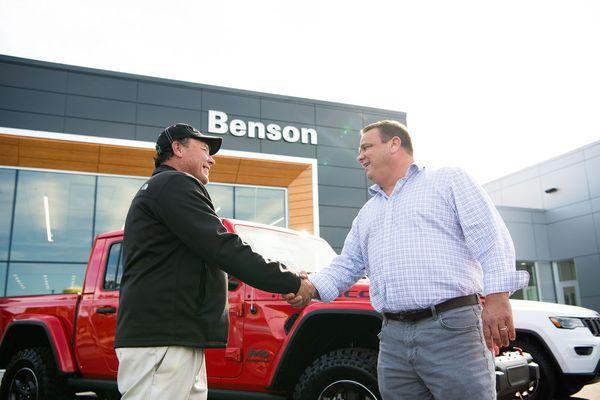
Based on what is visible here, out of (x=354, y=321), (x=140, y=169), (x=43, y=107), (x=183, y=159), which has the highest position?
(x=43, y=107)

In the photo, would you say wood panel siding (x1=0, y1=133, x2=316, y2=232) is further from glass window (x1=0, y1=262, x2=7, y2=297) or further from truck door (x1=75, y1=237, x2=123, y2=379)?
truck door (x1=75, y1=237, x2=123, y2=379)

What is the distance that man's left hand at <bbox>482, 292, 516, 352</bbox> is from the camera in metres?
2.24

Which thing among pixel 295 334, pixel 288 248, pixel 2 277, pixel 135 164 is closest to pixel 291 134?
pixel 135 164

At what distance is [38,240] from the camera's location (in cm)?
1514

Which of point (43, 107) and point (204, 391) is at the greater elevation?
point (43, 107)

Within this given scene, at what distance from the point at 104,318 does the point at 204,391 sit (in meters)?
2.49

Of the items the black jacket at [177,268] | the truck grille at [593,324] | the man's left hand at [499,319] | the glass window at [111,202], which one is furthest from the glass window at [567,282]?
the black jacket at [177,268]

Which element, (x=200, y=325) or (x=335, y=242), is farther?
(x=335, y=242)

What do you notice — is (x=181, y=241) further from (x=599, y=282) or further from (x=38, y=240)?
(x=599, y=282)

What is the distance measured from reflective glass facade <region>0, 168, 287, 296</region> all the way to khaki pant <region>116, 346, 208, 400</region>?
1393cm

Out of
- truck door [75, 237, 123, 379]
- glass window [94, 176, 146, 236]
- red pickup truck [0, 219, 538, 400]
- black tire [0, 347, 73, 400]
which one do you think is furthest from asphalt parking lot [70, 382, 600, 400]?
glass window [94, 176, 146, 236]

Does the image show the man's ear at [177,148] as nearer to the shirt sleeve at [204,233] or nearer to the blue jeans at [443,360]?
the shirt sleeve at [204,233]

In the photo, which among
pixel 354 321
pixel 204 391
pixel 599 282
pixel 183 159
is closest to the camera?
pixel 204 391

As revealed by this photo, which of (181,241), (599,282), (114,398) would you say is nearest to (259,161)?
(114,398)
